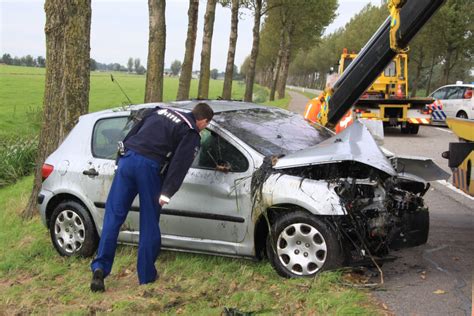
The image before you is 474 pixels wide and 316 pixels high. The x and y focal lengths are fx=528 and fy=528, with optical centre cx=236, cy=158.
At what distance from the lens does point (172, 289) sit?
462 centimetres

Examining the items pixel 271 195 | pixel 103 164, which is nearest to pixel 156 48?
pixel 103 164

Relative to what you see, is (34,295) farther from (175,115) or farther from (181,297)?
(175,115)

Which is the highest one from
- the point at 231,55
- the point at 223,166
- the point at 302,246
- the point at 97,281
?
the point at 231,55

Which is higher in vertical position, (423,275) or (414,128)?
(414,128)

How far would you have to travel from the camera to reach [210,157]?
494 centimetres

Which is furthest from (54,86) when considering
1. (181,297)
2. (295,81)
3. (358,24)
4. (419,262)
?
(295,81)

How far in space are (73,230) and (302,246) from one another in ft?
8.55

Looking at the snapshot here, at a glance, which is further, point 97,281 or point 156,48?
point 156,48

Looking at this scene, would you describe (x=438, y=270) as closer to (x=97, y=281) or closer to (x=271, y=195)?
(x=271, y=195)

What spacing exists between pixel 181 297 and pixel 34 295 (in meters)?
1.44

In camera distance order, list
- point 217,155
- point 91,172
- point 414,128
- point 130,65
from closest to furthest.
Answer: point 217,155 → point 91,172 → point 414,128 → point 130,65

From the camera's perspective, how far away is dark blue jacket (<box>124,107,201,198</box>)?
4.45 meters

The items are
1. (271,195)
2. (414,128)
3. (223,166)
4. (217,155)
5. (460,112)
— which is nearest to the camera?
(271,195)

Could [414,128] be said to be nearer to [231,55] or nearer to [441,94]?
[441,94]
